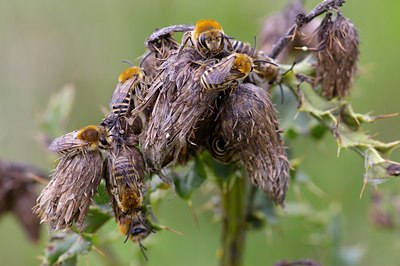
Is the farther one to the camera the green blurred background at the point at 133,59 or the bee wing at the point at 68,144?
the green blurred background at the point at 133,59

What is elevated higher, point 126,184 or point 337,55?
point 337,55

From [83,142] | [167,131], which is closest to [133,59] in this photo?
[83,142]

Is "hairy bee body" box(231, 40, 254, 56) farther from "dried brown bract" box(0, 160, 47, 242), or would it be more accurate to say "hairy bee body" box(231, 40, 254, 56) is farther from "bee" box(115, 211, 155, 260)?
"dried brown bract" box(0, 160, 47, 242)

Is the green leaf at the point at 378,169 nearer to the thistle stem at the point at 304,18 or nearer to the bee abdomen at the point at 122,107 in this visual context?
the thistle stem at the point at 304,18

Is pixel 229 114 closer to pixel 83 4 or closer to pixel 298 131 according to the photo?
pixel 298 131

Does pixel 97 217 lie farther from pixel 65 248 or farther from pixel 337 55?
pixel 337 55

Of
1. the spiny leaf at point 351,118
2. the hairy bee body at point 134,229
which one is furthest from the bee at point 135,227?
the spiny leaf at point 351,118

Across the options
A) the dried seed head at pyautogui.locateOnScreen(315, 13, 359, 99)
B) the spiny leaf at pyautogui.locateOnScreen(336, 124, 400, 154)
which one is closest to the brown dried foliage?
the dried seed head at pyautogui.locateOnScreen(315, 13, 359, 99)
